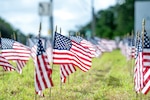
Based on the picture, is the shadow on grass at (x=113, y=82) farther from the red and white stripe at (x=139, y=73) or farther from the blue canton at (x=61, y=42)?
the red and white stripe at (x=139, y=73)

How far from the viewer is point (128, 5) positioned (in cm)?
9381

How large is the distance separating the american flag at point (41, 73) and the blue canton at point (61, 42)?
2.05 m

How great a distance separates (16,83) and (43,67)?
5.85 m

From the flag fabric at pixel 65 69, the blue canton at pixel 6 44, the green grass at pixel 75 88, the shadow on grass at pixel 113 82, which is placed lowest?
the shadow on grass at pixel 113 82

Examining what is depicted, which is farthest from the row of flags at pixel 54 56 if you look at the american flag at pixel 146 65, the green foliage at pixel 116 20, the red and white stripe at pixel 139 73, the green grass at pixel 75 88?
the green foliage at pixel 116 20

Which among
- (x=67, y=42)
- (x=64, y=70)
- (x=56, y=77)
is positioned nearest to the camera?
(x=67, y=42)

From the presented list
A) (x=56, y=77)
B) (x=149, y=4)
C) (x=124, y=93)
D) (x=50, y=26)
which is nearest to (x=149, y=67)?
(x=124, y=93)

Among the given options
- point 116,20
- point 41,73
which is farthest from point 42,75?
point 116,20

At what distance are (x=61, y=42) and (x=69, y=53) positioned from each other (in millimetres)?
488

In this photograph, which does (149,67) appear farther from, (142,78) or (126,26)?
(126,26)

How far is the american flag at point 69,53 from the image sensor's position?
51.8 ft

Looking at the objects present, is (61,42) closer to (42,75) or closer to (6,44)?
(42,75)

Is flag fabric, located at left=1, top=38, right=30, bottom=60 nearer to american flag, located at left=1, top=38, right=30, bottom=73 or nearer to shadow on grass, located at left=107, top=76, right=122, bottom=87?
american flag, located at left=1, top=38, right=30, bottom=73

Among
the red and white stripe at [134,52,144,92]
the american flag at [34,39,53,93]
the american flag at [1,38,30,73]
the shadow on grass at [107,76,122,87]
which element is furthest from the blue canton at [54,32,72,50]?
the shadow on grass at [107,76,122,87]
